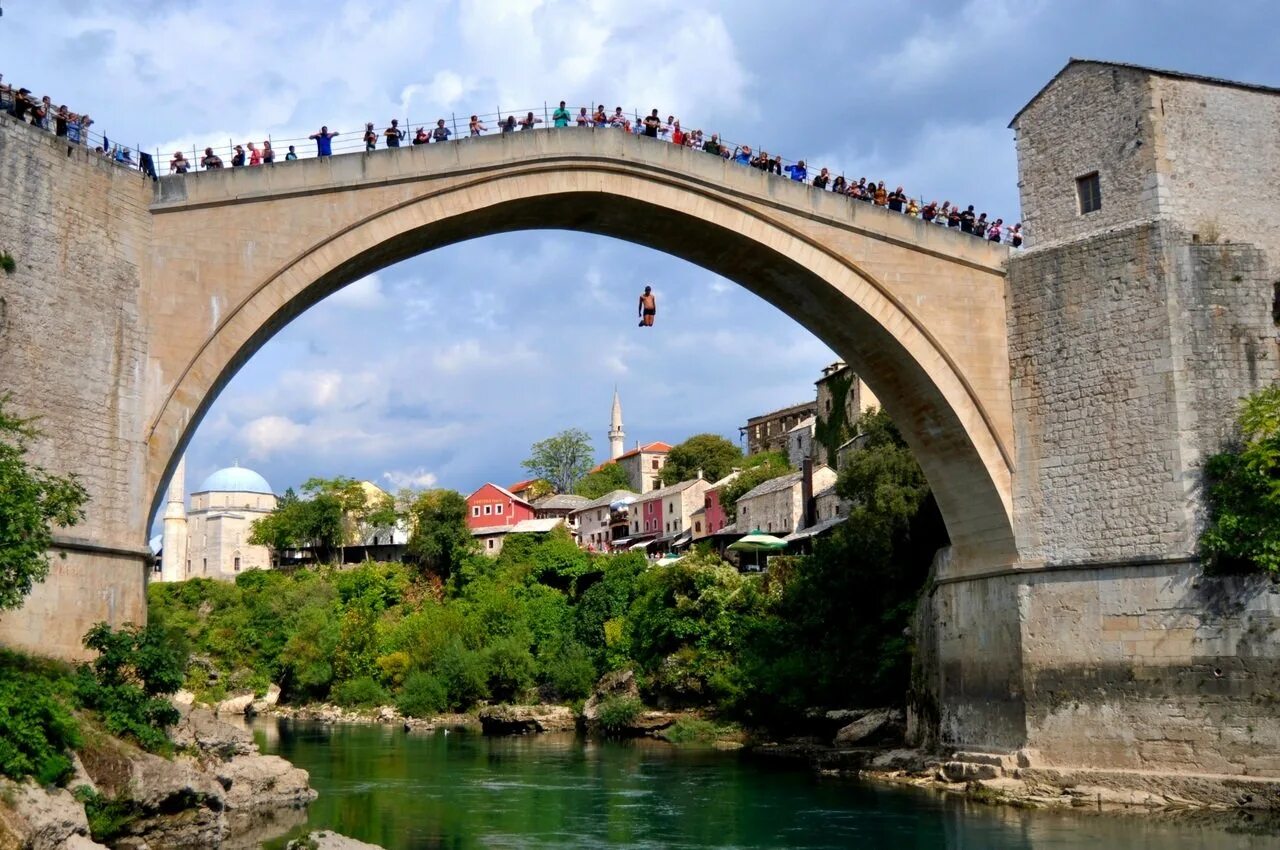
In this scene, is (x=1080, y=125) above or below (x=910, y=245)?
above

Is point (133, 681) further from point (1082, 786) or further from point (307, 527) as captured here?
point (307, 527)

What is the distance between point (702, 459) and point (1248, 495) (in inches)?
1698

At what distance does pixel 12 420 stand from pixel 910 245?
1120 cm

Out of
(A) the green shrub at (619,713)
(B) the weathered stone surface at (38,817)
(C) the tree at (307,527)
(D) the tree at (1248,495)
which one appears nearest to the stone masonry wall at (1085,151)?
(D) the tree at (1248,495)

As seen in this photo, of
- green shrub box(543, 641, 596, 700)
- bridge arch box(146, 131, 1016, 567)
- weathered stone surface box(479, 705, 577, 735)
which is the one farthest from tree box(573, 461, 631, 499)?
bridge arch box(146, 131, 1016, 567)

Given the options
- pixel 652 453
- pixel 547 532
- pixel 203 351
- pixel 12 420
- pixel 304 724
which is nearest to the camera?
pixel 12 420

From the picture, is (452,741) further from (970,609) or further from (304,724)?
(970,609)

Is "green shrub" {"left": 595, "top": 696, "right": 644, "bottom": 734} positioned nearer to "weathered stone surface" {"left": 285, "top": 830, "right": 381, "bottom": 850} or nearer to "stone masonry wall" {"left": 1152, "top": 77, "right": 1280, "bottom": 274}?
"weathered stone surface" {"left": 285, "top": 830, "right": 381, "bottom": 850}

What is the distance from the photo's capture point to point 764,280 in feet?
58.5

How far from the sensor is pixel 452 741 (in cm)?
2944

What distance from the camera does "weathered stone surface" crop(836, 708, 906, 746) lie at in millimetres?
21250

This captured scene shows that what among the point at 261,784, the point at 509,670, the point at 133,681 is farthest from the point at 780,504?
the point at 133,681

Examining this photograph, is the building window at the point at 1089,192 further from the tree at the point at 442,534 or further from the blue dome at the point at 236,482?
the blue dome at the point at 236,482

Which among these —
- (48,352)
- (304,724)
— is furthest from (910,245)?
(304,724)
